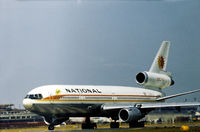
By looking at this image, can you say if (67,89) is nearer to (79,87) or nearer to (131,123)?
(79,87)

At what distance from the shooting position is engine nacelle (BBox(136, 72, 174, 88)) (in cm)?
5896

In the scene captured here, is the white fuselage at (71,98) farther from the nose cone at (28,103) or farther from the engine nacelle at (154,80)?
the engine nacelle at (154,80)

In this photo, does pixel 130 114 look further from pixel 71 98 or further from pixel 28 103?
pixel 28 103

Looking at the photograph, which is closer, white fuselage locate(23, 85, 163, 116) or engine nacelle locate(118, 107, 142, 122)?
white fuselage locate(23, 85, 163, 116)

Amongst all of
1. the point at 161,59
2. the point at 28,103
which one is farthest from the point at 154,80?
the point at 28,103

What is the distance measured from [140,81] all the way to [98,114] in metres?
9.06

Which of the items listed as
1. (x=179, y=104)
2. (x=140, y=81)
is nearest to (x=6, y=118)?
(x=140, y=81)

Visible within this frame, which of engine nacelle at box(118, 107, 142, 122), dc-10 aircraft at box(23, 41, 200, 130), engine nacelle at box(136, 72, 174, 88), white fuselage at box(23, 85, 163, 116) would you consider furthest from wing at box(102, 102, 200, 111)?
engine nacelle at box(136, 72, 174, 88)

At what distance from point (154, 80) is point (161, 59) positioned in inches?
162

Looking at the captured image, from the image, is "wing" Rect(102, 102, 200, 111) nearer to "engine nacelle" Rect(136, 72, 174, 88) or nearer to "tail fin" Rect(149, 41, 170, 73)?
"engine nacelle" Rect(136, 72, 174, 88)

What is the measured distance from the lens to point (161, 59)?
62.7 metres

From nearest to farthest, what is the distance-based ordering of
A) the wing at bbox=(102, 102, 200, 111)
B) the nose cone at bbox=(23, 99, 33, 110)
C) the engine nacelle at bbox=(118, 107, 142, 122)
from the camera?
the nose cone at bbox=(23, 99, 33, 110) → the engine nacelle at bbox=(118, 107, 142, 122) → the wing at bbox=(102, 102, 200, 111)

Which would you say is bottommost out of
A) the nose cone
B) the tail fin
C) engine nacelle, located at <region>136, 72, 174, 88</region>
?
the nose cone

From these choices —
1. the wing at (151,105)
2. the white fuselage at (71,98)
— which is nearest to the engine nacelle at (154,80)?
the white fuselage at (71,98)
